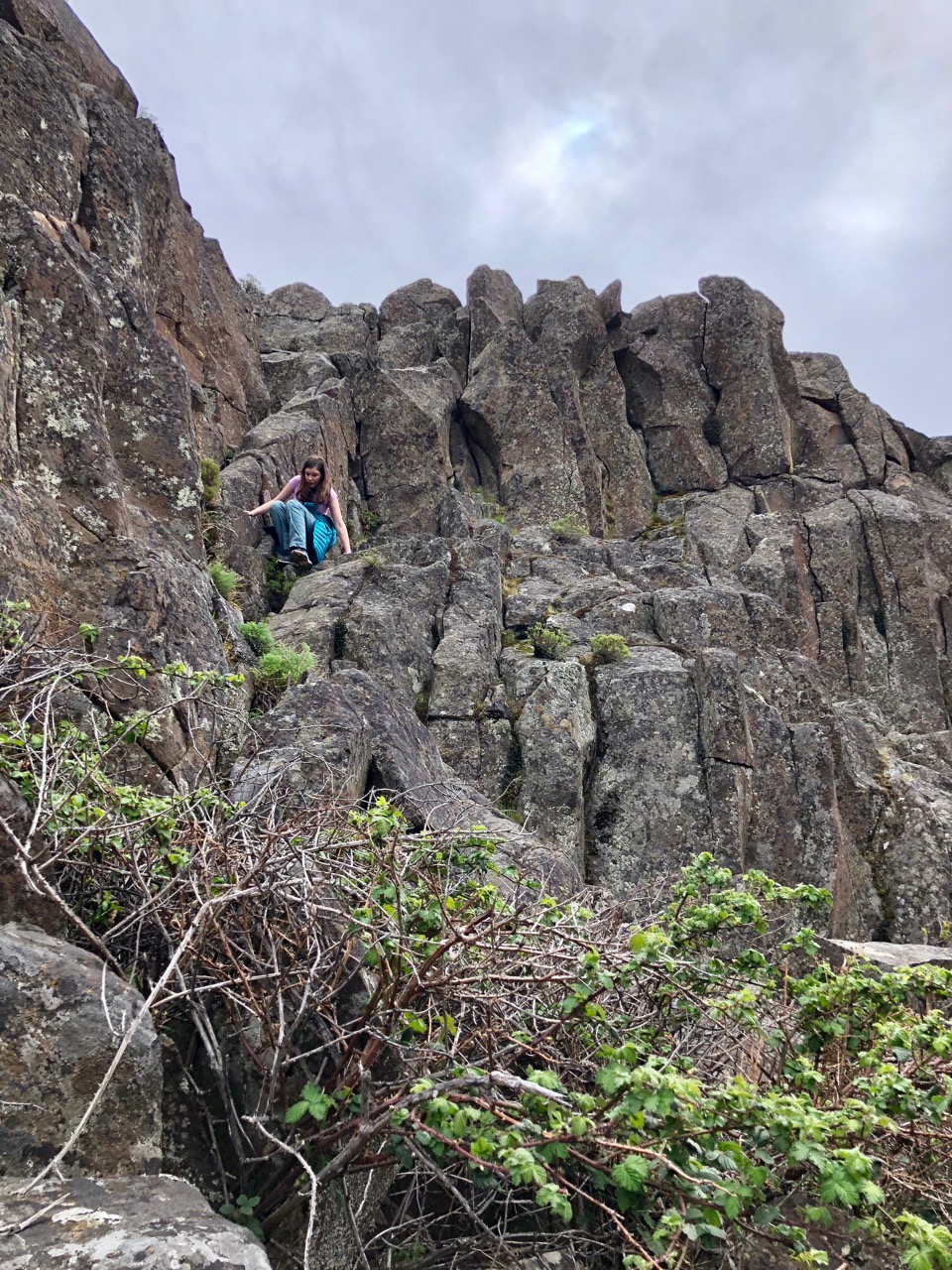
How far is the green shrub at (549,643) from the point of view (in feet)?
57.1

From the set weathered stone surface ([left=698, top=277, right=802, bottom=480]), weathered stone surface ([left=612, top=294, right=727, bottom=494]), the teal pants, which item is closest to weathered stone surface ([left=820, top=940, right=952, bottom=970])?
the teal pants

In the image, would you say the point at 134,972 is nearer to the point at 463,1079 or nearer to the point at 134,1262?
the point at 134,1262

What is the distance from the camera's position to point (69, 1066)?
3.87 metres

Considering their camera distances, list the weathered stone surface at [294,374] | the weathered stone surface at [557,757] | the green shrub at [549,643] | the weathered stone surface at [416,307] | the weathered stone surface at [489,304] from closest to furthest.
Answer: the weathered stone surface at [557,757], the green shrub at [549,643], the weathered stone surface at [294,374], the weathered stone surface at [489,304], the weathered stone surface at [416,307]

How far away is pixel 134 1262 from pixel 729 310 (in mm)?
39993

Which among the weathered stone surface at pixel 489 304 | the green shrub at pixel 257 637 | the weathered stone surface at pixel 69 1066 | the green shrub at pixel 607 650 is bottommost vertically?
the weathered stone surface at pixel 69 1066

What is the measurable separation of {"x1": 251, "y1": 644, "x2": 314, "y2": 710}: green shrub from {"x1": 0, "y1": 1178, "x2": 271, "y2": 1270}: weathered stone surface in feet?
25.9

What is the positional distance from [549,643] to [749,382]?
2382 centimetres

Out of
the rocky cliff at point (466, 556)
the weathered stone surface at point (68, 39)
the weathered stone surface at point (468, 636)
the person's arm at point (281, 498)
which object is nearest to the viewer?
the rocky cliff at point (466, 556)

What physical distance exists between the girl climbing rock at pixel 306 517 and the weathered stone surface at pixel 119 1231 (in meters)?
14.4

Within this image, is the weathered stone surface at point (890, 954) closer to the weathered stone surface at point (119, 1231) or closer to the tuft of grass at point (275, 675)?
the weathered stone surface at point (119, 1231)

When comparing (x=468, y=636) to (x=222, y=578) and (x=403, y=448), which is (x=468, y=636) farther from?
(x=403, y=448)

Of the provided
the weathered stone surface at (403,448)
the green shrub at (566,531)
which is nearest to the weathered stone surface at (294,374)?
the weathered stone surface at (403,448)

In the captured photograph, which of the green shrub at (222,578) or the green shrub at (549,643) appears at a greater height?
the green shrub at (222,578)
